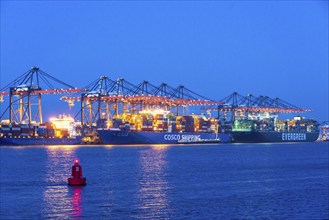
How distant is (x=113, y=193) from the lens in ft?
75.9

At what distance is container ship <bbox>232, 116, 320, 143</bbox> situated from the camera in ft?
372

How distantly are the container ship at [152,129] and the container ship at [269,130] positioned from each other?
12.3 m

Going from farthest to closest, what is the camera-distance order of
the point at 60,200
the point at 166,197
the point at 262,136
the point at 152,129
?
1. the point at 262,136
2. the point at 152,129
3. the point at 166,197
4. the point at 60,200

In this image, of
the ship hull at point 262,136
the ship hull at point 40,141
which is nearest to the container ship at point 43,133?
the ship hull at point 40,141

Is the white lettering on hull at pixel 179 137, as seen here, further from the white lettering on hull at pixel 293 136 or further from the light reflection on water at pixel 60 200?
the light reflection on water at pixel 60 200

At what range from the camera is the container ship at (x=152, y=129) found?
92000 mm

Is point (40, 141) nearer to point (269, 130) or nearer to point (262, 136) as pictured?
point (262, 136)

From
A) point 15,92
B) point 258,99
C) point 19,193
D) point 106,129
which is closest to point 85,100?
point 106,129

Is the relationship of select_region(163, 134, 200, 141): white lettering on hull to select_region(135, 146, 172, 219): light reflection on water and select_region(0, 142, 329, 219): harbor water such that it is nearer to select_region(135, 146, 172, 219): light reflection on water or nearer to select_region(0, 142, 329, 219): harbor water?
select_region(135, 146, 172, 219): light reflection on water

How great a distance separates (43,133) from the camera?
92.7 m

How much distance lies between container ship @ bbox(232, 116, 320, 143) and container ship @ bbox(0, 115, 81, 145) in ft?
99.5

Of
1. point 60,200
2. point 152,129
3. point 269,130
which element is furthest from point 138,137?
point 60,200

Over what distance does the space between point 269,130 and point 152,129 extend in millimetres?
29661

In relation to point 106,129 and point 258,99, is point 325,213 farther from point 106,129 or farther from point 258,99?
point 258,99
